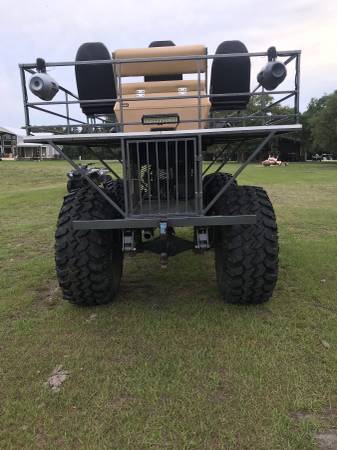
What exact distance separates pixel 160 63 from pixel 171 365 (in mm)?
3140

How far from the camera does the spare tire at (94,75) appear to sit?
4363mm

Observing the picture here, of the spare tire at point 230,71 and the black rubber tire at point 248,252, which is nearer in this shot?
the black rubber tire at point 248,252

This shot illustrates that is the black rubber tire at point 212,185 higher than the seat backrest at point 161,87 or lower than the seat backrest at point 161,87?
lower

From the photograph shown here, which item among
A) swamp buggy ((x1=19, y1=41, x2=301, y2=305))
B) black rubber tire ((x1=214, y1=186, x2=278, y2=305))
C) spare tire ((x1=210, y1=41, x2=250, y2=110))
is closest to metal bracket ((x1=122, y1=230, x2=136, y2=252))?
swamp buggy ((x1=19, y1=41, x2=301, y2=305))

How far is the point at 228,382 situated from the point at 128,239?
1656 millimetres

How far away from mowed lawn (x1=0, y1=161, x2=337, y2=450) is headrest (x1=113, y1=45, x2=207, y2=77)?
92.8 inches

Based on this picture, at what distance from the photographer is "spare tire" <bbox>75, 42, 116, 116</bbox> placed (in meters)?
4.36

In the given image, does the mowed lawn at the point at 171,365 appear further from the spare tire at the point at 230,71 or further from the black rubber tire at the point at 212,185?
the spare tire at the point at 230,71

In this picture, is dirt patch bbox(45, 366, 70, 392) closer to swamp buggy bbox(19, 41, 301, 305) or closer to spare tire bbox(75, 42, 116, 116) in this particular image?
swamp buggy bbox(19, 41, 301, 305)

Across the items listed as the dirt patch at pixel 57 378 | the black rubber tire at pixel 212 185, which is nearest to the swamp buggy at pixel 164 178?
the black rubber tire at pixel 212 185

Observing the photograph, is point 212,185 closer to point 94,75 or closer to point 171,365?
point 94,75

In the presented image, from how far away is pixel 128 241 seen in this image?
4.25 meters

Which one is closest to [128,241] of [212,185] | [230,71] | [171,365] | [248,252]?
[248,252]

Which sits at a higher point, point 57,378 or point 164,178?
point 164,178
